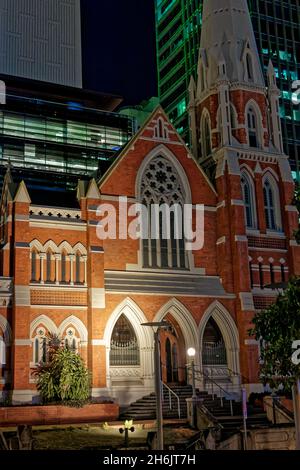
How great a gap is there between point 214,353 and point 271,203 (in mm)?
9882

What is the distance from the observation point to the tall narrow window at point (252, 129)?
40.3 m

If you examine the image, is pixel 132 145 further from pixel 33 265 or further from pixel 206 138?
pixel 33 265

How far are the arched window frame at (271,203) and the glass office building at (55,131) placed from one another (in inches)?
777

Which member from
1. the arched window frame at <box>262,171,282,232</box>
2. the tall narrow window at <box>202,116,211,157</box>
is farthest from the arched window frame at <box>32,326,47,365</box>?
the tall narrow window at <box>202,116,211,157</box>

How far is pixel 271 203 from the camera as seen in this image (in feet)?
131

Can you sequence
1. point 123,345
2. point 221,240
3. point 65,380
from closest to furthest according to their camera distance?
point 65,380 < point 123,345 < point 221,240

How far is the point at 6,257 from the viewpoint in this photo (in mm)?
32219

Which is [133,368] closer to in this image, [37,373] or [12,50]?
[37,373]

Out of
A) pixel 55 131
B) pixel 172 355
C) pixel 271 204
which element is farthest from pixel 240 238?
pixel 55 131

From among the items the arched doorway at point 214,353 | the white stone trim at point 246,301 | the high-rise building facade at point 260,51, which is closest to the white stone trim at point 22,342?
the arched doorway at point 214,353

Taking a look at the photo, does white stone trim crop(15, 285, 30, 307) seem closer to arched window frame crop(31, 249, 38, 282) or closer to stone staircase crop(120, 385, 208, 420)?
arched window frame crop(31, 249, 38, 282)

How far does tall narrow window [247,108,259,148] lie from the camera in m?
40.3
